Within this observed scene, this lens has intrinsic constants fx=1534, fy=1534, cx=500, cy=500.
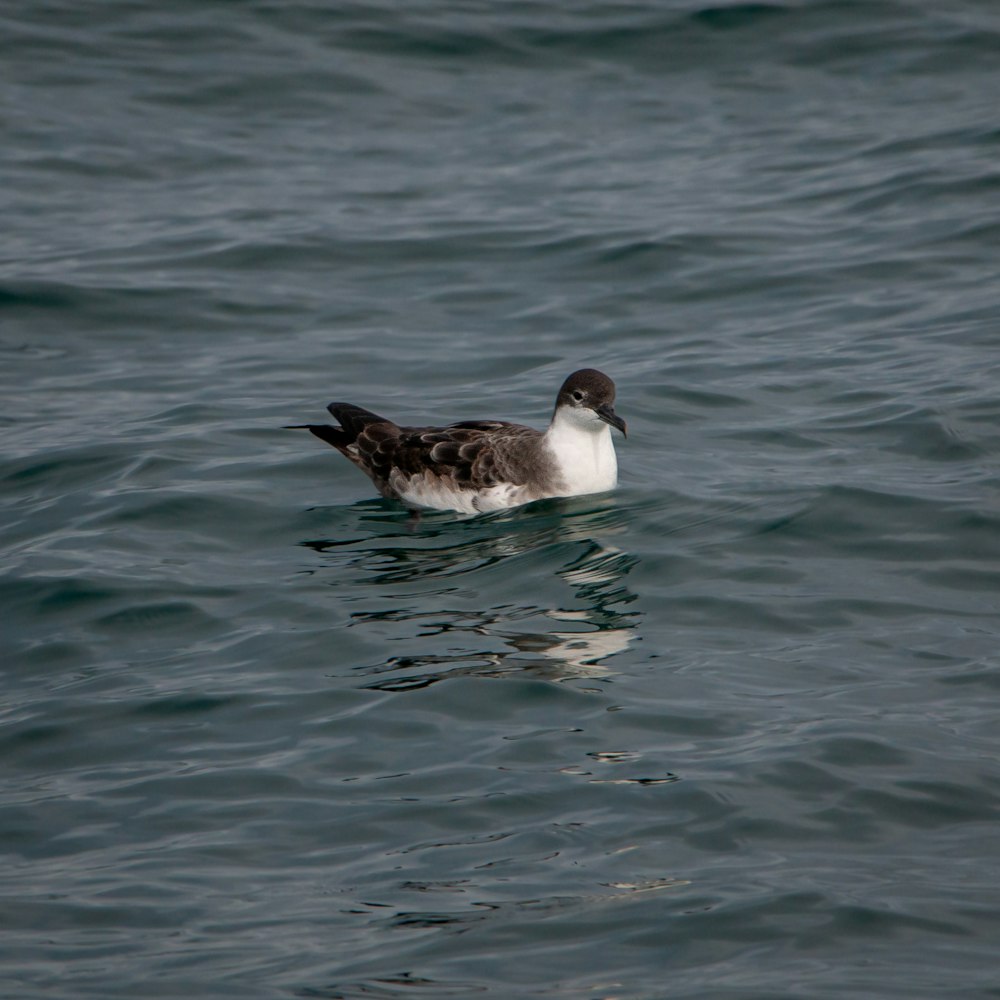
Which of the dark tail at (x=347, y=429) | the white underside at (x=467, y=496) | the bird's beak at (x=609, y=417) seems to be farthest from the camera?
the dark tail at (x=347, y=429)

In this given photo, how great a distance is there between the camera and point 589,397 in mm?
9531

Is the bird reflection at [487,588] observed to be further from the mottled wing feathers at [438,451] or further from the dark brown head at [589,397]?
the dark brown head at [589,397]

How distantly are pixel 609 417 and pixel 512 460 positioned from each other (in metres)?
0.75

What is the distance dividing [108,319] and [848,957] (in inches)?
390

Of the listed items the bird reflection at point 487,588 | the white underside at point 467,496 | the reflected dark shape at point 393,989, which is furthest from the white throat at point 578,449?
the reflected dark shape at point 393,989

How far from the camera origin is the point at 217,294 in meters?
13.9

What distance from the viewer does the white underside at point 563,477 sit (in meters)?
9.66

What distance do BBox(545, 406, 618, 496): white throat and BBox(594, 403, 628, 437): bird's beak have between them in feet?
0.46

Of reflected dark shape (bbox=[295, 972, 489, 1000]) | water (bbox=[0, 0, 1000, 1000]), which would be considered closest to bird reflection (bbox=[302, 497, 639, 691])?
water (bbox=[0, 0, 1000, 1000])

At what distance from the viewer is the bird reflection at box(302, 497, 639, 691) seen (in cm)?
753

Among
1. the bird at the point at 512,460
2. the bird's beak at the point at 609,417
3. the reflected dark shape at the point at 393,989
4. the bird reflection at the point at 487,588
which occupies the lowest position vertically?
the reflected dark shape at the point at 393,989

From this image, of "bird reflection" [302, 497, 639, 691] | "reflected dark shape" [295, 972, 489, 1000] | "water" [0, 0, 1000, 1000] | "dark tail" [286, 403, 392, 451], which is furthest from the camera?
"dark tail" [286, 403, 392, 451]

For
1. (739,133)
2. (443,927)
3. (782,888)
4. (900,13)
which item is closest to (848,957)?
(782,888)

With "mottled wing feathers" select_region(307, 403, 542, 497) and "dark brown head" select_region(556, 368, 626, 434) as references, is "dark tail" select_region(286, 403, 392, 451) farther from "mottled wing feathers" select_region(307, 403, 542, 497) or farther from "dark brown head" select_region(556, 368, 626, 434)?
"dark brown head" select_region(556, 368, 626, 434)
